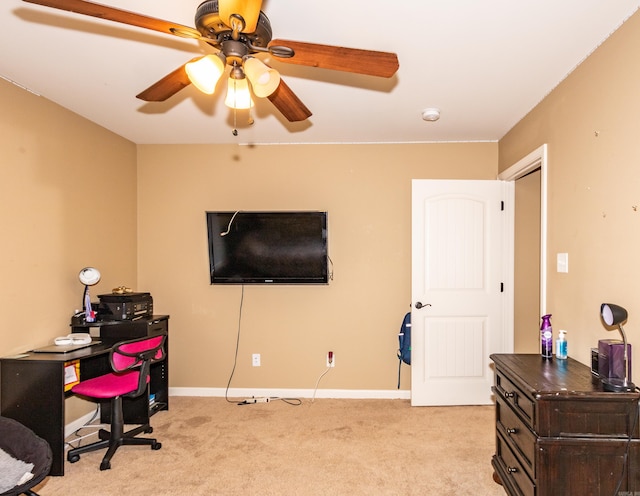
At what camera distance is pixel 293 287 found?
3914mm

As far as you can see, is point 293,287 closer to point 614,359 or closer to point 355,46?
point 355,46

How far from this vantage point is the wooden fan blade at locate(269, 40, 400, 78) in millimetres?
1476

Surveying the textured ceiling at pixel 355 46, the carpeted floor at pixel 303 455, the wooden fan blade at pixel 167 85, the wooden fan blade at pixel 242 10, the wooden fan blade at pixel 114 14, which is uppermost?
the textured ceiling at pixel 355 46

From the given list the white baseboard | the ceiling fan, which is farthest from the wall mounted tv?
the ceiling fan

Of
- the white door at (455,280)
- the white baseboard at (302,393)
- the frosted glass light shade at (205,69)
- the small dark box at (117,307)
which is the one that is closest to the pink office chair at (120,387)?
the small dark box at (117,307)

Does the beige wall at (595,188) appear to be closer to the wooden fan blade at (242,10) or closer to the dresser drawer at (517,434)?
the dresser drawer at (517,434)

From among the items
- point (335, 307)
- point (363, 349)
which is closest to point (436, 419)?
point (363, 349)

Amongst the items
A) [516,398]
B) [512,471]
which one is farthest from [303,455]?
[516,398]

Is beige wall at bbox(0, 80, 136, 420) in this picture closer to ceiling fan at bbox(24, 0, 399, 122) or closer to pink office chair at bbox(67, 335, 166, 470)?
pink office chair at bbox(67, 335, 166, 470)

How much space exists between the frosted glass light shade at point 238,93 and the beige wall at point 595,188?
1817 millimetres

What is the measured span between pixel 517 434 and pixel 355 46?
7.33 ft

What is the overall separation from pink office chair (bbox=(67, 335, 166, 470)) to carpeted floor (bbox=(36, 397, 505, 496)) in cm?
9

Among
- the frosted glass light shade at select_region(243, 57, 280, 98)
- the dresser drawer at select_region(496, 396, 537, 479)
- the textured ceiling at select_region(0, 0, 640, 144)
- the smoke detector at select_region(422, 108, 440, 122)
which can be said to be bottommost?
the dresser drawer at select_region(496, 396, 537, 479)

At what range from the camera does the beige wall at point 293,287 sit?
3.89 metres
